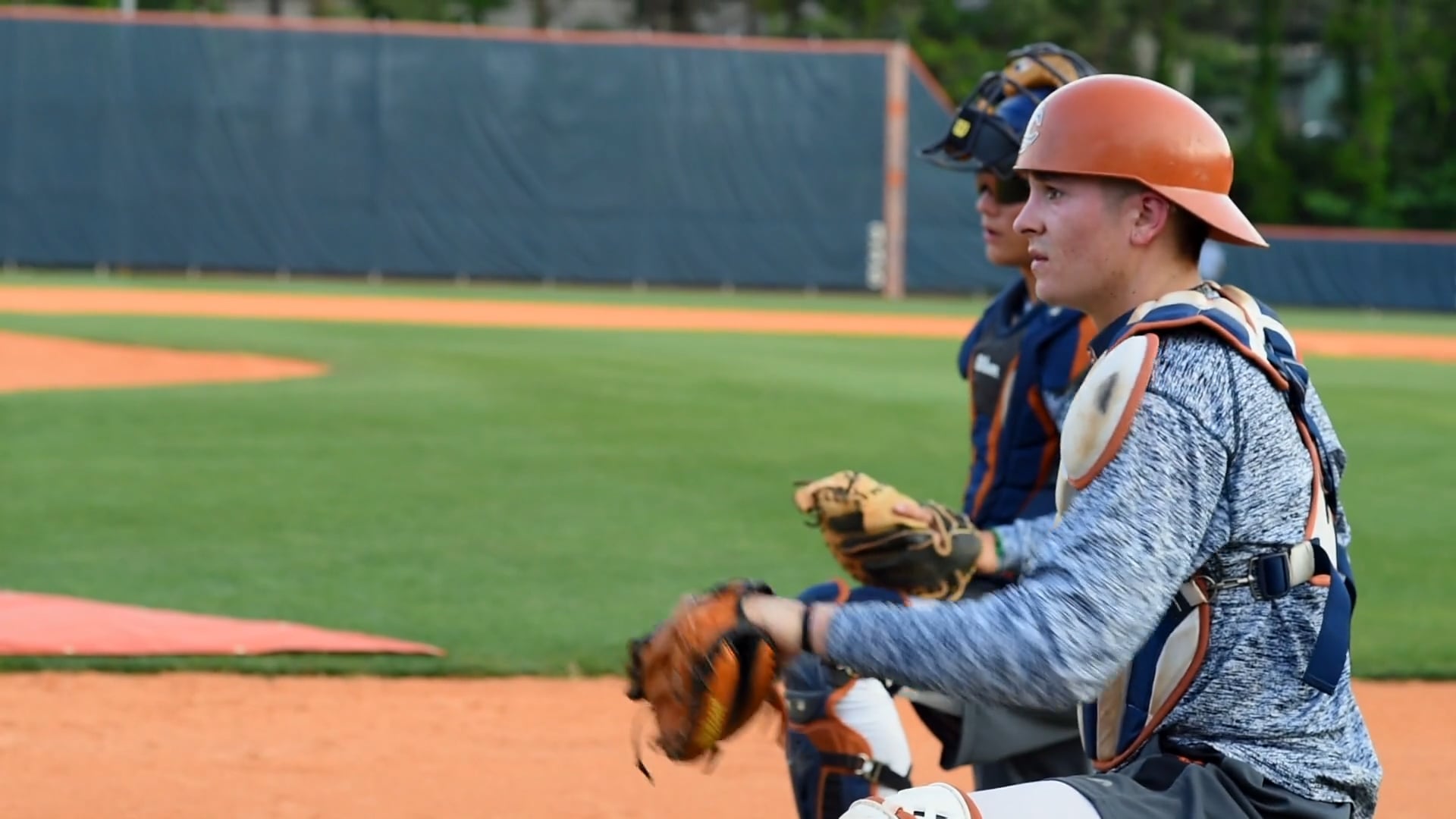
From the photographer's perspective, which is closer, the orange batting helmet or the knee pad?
the orange batting helmet

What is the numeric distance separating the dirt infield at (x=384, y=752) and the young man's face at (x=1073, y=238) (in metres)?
2.39

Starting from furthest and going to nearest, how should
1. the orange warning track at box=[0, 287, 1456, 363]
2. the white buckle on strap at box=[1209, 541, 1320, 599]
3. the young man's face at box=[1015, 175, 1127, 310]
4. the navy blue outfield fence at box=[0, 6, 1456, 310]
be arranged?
the navy blue outfield fence at box=[0, 6, 1456, 310]
the orange warning track at box=[0, 287, 1456, 363]
the young man's face at box=[1015, 175, 1127, 310]
the white buckle on strap at box=[1209, 541, 1320, 599]

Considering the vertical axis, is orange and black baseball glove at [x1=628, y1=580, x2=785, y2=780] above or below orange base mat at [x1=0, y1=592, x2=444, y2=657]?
above

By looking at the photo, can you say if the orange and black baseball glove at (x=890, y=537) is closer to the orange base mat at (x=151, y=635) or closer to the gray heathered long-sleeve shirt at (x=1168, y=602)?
the gray heathered long-sleeve shirt at (x=1168, y=602)

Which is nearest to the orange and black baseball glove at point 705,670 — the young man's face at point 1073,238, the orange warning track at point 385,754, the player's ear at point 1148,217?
the young man's face at point 1073,238

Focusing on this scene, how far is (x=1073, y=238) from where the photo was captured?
7.57ft

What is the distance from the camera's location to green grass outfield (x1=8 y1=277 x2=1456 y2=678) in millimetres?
7258

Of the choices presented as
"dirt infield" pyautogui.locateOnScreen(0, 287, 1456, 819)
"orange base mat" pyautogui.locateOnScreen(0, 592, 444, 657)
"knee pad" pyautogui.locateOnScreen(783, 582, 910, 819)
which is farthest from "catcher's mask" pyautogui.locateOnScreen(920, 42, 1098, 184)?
"orange base mat" pyautogui.locateOnScreen(0, 592, 444, 657)

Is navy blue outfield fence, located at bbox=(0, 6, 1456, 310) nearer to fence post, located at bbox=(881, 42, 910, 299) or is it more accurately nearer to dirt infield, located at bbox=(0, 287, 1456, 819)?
fence post, located at bbox=(881, 42, 910, 299)

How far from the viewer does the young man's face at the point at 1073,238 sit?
2289mm

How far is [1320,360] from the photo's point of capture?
66.1 ft

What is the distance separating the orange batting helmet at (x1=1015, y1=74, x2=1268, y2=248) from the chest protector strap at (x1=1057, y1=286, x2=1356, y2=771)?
0.39 feet

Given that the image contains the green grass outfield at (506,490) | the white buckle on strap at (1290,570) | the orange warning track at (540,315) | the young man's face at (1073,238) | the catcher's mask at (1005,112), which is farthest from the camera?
the orange warning track at (540,315)

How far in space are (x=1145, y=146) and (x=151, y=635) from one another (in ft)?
16.8
